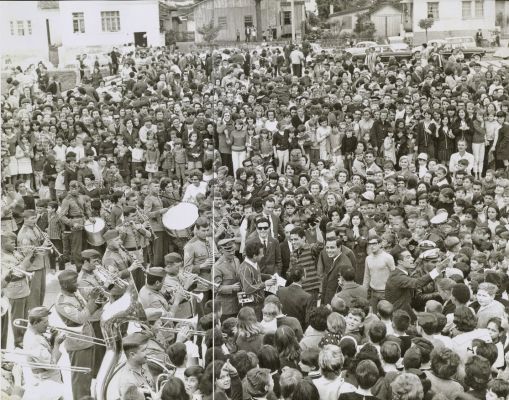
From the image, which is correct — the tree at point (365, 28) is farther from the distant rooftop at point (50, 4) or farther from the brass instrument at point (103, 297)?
the brass instrument at point (103, 297)

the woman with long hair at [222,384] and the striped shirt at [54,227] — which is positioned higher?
the striped shirt at [54,227]

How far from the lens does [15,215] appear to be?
10.4 metres

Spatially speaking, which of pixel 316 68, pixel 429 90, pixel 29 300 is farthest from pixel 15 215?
pixel 316 68

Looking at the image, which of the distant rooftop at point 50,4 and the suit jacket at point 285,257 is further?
the distant rooftop at point 50,4

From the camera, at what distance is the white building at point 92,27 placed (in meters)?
18.6

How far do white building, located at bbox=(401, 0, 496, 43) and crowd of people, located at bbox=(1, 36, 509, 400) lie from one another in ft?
14.3

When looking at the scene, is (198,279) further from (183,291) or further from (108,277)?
(108,277)

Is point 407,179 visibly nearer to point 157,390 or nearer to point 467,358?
point 467,358

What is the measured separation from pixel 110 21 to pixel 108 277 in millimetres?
13056

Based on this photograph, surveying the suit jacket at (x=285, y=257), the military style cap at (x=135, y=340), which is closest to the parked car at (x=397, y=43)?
the suit jacket at (x=285, y=257)

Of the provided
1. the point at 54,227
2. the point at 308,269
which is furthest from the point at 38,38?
the point at 308,269

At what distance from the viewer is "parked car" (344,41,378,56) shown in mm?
24406

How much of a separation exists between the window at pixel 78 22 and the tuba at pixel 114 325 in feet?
48.9

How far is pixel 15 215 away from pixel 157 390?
5.46 m
